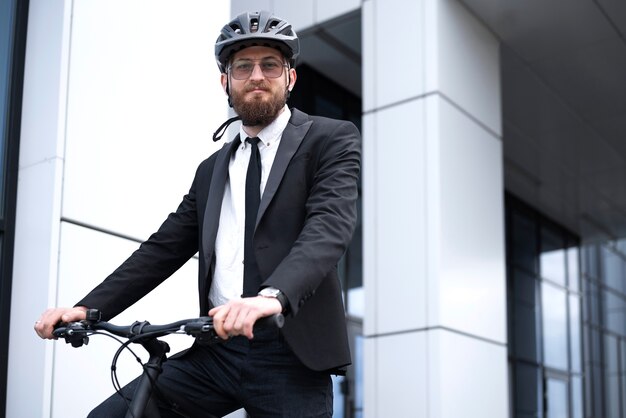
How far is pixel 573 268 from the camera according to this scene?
19609 millimetres

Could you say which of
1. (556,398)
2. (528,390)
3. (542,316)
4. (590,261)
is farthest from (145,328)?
(590,261)

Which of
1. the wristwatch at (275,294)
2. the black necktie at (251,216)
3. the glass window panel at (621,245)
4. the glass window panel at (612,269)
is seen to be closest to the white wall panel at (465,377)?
the black necktie at (251,216)

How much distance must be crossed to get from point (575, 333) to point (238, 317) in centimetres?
1798

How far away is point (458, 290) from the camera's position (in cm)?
934

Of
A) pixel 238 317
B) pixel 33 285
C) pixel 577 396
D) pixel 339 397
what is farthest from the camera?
pixel 577 396

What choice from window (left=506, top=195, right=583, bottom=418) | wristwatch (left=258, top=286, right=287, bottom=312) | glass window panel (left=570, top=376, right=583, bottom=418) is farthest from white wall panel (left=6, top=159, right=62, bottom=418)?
glass window panel (left=570, top=376, right=583, bottom=418)

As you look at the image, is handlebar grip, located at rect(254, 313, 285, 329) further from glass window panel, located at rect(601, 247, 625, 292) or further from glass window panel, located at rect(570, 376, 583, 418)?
glass window panel, located at rect(601, 247, 625, 292)

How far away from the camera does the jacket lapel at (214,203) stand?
3.26 metres

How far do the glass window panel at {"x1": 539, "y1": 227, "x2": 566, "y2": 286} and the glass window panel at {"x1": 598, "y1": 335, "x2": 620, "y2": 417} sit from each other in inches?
117

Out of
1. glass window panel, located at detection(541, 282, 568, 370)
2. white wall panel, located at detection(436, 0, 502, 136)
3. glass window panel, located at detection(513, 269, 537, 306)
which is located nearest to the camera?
white wall panel, located at detection(436, 0, 502, 136)

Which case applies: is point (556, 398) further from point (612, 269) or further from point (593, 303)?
point (612, 269)

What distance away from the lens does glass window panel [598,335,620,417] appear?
68.8 ft

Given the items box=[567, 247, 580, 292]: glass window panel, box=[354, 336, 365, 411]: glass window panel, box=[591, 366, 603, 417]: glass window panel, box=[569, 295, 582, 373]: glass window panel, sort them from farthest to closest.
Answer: box=[591, 366, 603, 417]: glass window panel → box=[567, 247, 580, 292]: glass window panel → box=[569, 295, 582, 373]: glass window panel → box=[354, 336, 365, 411]: glass window panel

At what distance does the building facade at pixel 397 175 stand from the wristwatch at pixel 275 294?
8.27 feet
